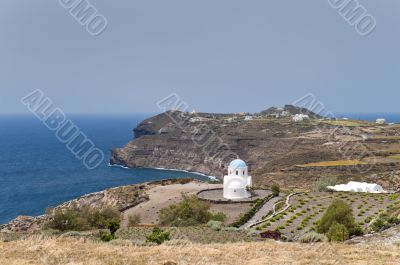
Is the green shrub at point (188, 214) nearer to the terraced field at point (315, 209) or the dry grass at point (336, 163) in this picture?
the terraced field at point (315, 209)

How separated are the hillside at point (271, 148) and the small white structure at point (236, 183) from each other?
2725 cm

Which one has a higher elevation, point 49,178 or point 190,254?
point 190,254

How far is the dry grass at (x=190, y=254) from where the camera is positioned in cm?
1552

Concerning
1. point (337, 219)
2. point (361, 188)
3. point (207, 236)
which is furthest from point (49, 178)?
point (337, 219)

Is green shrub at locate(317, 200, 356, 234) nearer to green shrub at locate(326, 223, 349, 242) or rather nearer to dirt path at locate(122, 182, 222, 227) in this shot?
green shrub at locate(326, 223, 349, 242)

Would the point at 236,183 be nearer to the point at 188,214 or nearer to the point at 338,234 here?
the point at 188,214

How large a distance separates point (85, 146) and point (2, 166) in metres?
54.8

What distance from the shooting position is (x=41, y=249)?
55.5 ft

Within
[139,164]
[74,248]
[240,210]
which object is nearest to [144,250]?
[74,248]

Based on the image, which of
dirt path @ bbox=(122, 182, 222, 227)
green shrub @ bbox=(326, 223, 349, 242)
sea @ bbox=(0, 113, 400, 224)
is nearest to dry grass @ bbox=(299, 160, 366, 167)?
dirt path @ bbox=(122, 182, 222, 227)

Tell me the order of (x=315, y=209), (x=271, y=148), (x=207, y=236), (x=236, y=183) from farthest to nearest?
1. (x=271, y=148)
2. (x=236, y=183)
3. (x=315, y=209)
4. (x=207, y=236)

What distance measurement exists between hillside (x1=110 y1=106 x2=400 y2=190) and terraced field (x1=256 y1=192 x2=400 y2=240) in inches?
843

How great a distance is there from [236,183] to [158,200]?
11438 mm

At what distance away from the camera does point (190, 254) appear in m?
16.7
